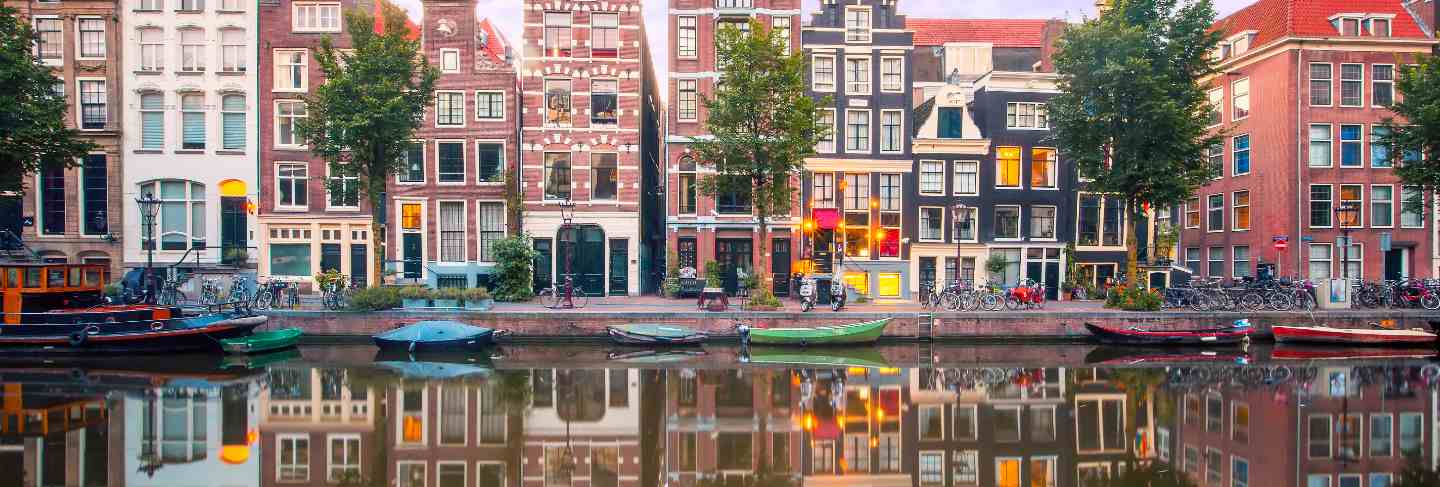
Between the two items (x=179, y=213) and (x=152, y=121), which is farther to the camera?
(x=152, y=121)

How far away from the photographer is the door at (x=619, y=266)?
37.5m

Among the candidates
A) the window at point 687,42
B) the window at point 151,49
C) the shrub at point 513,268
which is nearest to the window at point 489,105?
the shrub at point 513,268

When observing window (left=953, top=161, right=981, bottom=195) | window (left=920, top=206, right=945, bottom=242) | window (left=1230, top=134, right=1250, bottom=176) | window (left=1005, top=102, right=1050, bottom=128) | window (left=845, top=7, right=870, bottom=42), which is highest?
window (left=845, top=7, right=870, bottom=42)

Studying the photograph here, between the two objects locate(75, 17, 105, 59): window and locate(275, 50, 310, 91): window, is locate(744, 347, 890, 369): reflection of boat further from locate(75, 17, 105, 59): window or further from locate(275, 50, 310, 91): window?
locate(75, 17, 105, 59): window

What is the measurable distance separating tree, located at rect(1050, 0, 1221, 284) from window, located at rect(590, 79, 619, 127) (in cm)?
1861

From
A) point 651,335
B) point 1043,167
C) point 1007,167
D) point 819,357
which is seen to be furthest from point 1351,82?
point 651,335

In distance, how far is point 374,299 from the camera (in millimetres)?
28828

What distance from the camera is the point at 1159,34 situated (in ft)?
99.6

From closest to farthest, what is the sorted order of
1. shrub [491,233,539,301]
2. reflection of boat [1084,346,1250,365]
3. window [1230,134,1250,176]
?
reflection of boat [1084,346,1250,365]
shrub [491,233,539,301]
window [1230,134,1250,176]

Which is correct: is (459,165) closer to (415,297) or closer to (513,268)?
(513,268)

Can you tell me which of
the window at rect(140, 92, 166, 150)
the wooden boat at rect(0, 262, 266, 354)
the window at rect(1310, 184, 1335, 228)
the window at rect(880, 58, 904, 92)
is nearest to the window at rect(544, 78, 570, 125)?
the window at rect(880, 58, 904, 92)

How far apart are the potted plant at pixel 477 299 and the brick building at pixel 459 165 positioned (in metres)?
6.94

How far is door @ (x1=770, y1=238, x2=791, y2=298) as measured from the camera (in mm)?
38031

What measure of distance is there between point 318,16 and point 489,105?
902cm
